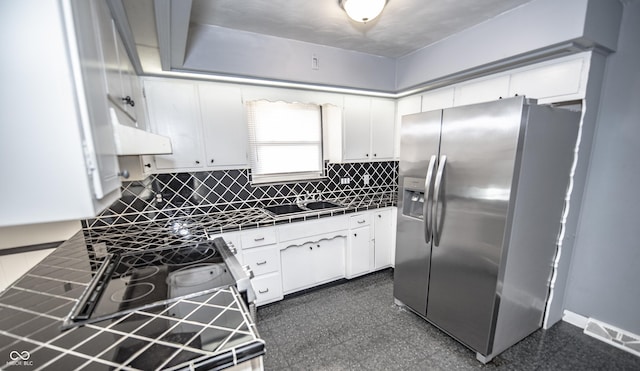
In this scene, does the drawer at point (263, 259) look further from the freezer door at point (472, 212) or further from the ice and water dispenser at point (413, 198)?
the freezer door at point (472, 212)

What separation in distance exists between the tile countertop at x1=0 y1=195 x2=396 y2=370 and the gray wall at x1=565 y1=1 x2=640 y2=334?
2.69m

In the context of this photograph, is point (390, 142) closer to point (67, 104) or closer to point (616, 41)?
point (616, 41)

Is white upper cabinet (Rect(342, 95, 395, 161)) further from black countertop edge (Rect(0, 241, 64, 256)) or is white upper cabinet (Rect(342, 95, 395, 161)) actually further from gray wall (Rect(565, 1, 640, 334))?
black countertop edge (Rect(0, 241, 64, 256))

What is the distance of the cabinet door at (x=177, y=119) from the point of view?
2.03 m

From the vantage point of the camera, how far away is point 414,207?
2.18 metres

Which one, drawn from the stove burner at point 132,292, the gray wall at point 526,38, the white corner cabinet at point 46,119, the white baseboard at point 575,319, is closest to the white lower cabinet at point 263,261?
the stove burner at point 132,292

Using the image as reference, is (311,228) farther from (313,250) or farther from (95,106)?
(95,106)

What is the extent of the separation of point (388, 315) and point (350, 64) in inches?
100

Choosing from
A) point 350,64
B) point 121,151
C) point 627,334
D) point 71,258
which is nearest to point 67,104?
point 121,151

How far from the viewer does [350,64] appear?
2.59 metres

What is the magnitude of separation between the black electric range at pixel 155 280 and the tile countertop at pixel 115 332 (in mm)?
47

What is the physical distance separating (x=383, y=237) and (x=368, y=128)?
53.4 inches

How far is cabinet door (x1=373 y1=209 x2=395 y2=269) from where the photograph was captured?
287 cm

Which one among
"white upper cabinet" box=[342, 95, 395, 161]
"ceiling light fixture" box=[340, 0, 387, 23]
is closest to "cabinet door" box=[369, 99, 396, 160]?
"white upper cabinet" box=[342, 95, 395, 161]
